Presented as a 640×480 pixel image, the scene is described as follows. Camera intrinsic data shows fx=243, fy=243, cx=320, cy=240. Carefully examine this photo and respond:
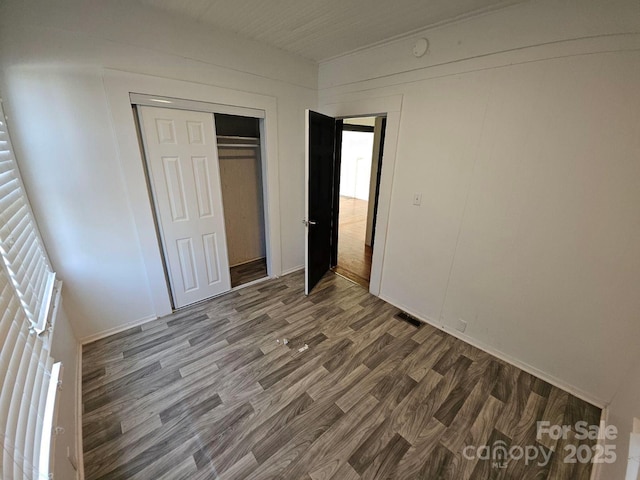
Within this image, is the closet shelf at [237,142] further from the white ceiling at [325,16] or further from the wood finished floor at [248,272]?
the wood finished floor at [248,272]

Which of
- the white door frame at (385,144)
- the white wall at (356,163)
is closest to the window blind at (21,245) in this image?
the white door frame at (385,144)

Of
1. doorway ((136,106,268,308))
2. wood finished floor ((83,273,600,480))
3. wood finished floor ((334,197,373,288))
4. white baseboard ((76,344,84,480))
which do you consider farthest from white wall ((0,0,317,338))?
wood finished floor ((334,197,373,288))

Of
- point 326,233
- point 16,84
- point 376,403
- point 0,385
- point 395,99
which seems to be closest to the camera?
point 0,385

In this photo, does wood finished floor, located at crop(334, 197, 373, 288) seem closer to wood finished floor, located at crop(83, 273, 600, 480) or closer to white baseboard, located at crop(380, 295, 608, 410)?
white baseboard, located at crop(380, 295, 608, 410)

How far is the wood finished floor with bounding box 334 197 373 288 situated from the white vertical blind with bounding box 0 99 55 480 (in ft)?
9.02

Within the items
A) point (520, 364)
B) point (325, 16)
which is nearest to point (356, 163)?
point (325, 16)

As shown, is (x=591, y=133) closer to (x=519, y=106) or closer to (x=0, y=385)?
(x=519, y=106)

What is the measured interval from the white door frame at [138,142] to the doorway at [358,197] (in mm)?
971

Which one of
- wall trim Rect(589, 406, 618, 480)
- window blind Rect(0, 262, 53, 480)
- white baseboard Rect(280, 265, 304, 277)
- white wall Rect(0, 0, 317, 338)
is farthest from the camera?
white baseboard Rect(280, 265, 304, 277)

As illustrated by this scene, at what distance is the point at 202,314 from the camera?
2529 mm

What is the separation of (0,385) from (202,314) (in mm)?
1814

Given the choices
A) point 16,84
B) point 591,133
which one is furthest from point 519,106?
point 16,84

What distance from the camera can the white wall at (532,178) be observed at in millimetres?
1440

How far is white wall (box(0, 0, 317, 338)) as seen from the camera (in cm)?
158
